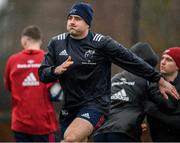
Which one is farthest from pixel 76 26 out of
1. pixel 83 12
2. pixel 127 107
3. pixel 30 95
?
pixel 30 95

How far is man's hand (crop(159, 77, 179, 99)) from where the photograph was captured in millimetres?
8195

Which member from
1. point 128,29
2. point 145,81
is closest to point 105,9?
point 128,29

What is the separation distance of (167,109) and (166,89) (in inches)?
11.7

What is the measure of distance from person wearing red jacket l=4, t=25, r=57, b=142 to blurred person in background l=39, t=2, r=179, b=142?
6.22ft

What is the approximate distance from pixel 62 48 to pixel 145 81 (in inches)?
38.7

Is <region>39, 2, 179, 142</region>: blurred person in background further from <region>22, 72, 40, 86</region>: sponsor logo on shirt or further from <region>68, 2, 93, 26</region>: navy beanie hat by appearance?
<region>22, 72, 40, 86</region>: sponsor logo on shirt

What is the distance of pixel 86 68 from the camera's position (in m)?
8.12

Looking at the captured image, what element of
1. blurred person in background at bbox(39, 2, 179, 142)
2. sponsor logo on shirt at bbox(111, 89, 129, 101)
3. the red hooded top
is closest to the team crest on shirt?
blurred person in background at bbox(39, 2, 179, 142)

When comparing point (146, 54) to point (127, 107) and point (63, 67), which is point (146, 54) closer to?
point (127, 107)

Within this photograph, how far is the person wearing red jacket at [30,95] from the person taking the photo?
10133 millimetres

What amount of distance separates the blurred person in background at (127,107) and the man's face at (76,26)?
2.58ft

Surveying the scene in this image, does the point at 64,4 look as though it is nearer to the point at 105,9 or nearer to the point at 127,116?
the point at 105,9

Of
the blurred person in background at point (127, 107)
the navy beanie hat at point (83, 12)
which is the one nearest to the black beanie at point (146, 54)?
the blurred person in background at point (127, 107)

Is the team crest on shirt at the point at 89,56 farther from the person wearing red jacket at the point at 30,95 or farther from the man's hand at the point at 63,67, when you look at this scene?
the person wearing red jacket at the point at 30,95
